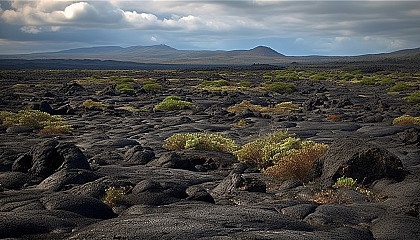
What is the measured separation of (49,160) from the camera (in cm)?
1242

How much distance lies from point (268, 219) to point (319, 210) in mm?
Result: 1617

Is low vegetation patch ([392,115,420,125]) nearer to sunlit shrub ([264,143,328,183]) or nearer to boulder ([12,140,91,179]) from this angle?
sunlit shrub ([264,143,328,183])

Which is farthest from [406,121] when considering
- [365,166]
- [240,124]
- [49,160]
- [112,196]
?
[112,196]

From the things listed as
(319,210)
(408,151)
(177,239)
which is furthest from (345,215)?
(408,151)

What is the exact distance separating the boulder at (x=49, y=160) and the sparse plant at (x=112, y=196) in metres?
2.87

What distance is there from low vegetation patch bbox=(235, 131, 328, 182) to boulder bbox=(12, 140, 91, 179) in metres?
5.47

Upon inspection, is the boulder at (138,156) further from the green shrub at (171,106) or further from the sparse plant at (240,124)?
the green shrub at (171,106)

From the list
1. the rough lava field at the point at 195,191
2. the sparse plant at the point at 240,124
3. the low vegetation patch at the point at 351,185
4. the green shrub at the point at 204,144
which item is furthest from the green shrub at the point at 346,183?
the sparse plant at the point at 240,124

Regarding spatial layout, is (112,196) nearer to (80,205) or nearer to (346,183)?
(80,205)

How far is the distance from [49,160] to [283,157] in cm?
683

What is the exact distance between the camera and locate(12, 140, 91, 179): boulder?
1214 centimetres

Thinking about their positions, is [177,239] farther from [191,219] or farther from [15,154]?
[15,154]

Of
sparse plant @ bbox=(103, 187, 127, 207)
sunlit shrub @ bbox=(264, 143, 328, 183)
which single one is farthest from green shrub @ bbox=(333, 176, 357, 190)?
sparse plant @ bbox=(103, 187, 127, 207)

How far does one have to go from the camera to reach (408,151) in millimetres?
16453
